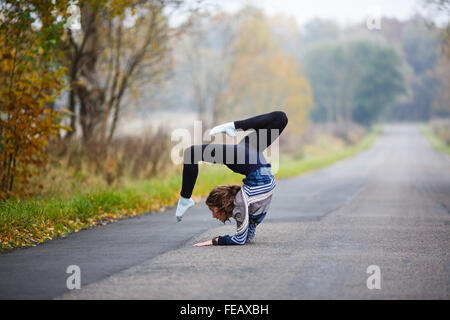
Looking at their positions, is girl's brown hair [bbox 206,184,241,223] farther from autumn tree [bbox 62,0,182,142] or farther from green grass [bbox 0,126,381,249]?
autumn tree [bbox 62,0,182,142]

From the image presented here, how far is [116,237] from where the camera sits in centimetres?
904

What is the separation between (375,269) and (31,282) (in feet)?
11.9

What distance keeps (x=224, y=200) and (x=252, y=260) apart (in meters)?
1.24

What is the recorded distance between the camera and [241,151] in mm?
7809

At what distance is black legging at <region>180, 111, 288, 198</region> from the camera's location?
7547 millimetres

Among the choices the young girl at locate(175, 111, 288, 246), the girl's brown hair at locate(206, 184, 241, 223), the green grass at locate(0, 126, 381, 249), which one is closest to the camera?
the young girl at locate(175, 111, 288, 246)

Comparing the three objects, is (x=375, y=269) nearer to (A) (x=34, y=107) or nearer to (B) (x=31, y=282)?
(B) (x=31, y=282)

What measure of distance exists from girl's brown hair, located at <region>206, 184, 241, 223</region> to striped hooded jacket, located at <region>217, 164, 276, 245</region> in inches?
3.8

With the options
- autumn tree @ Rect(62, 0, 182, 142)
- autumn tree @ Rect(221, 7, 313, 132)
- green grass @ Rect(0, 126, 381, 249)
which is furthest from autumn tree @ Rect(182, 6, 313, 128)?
green grass @ Rect(0, 126, 381, 249)

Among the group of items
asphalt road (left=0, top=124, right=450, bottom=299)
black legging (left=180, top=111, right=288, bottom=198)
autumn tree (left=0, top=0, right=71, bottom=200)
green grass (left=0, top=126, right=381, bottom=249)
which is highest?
autumn tree (left=0, top=0, right=71, bottom=200)

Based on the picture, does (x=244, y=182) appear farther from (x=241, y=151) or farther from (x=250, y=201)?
(x=241, y=151)

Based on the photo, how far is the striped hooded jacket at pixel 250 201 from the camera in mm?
7875

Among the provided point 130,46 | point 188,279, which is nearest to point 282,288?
point 188,279

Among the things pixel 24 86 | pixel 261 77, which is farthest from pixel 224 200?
pixel 261 77
